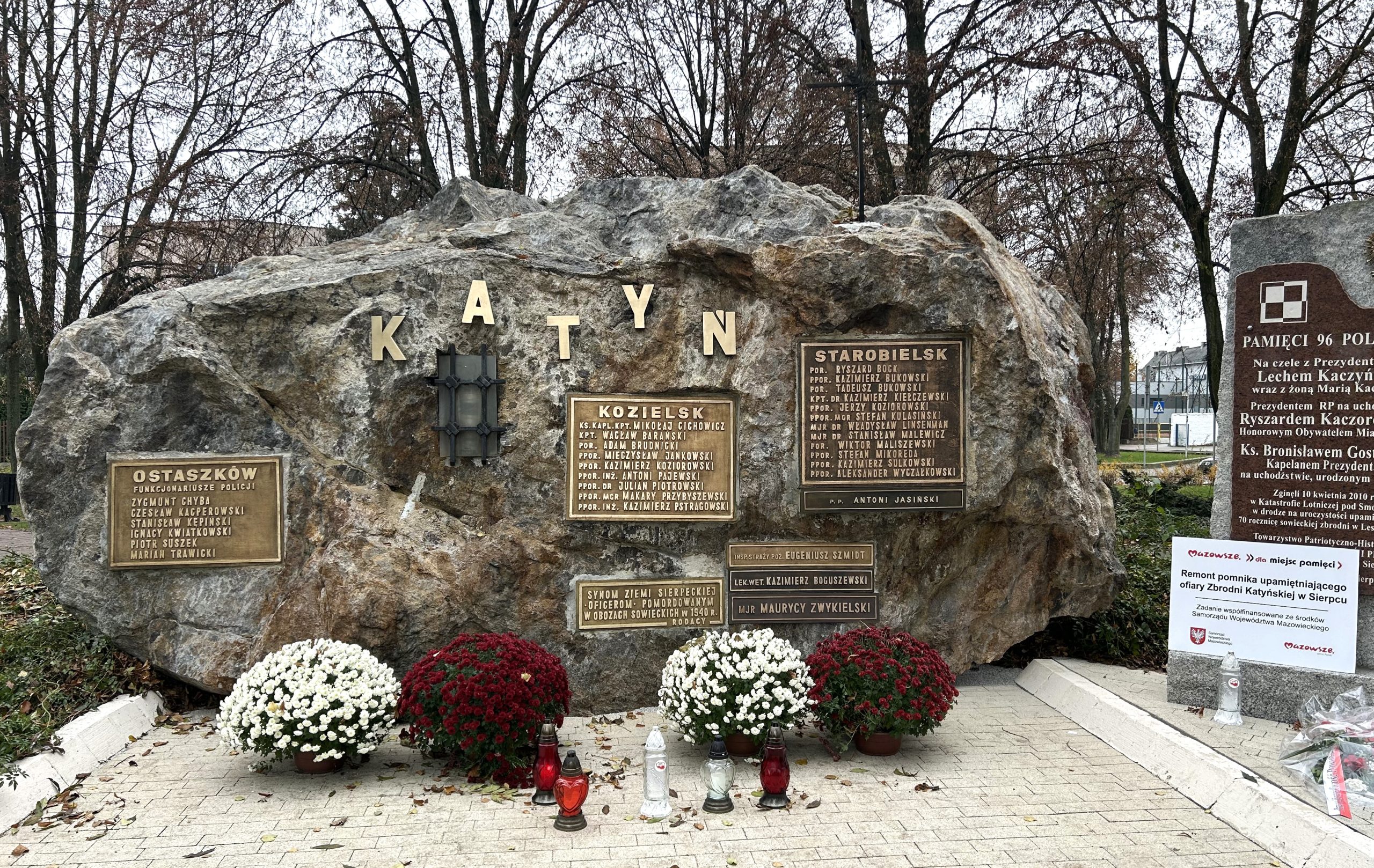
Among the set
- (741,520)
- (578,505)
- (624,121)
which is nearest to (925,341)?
(741,520)

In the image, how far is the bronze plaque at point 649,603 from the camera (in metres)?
6.87

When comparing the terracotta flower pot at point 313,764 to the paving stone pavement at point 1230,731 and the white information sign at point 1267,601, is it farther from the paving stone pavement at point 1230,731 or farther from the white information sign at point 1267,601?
the white information sign at point 1267,601

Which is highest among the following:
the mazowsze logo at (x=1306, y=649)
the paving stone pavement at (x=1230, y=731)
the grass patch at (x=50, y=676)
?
the mazowsze logo at (x=1306, y=649)

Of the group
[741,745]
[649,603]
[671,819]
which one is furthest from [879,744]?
[649,603]

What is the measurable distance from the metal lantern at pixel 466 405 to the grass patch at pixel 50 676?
2738 millimetres

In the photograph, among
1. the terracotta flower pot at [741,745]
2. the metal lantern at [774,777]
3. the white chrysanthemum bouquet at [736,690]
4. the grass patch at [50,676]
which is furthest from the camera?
the terracotta flower pot at [741,745]

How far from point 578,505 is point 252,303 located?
2.65 m

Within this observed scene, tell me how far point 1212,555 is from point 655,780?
413 centimetres

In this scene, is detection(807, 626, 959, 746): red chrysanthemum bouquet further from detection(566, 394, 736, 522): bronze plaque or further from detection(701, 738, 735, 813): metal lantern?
detection(566, 394, 736, 522): bronze plaque

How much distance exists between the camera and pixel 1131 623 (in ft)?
27.4

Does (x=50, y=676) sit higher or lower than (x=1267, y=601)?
lower

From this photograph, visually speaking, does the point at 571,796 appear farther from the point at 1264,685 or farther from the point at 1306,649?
the point at 1306,649

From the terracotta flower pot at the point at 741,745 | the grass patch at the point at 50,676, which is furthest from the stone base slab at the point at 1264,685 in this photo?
the grass patch at the point at 50,676

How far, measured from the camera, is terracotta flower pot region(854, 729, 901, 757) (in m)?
5.93
